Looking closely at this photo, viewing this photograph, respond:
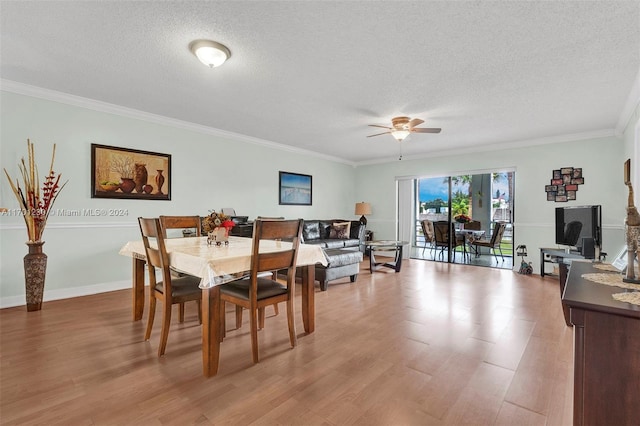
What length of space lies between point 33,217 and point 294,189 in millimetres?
4241

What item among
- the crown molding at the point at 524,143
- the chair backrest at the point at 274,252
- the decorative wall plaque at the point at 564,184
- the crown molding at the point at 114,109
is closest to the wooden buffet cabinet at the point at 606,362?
the chair backrest at the point at 274,252

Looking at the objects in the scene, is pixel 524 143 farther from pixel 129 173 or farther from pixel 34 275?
pixel 34 275

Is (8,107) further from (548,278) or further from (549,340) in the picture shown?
(548,278)

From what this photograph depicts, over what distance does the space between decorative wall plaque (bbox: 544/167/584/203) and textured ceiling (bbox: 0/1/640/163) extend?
0.94 m

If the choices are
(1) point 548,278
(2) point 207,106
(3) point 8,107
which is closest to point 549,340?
(1) point 548,278

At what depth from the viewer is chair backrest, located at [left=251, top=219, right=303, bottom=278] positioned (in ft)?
6.86

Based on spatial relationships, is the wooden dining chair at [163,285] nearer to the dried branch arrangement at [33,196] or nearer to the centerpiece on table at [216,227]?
the centerpiece on table at [216,227]

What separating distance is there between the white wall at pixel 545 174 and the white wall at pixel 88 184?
4213mm

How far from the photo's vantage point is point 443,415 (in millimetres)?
1587

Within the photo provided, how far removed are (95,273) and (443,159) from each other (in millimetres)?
6582

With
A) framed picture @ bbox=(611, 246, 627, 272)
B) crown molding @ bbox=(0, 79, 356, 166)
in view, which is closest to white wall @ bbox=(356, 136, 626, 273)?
crown molding @ bbox=(0, 79, 356, 166)

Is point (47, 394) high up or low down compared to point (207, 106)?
down

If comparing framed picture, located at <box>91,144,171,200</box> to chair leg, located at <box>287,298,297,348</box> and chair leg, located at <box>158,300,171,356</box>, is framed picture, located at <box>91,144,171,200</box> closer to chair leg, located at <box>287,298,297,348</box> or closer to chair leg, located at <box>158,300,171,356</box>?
chair leg, located at <box>158,300,171,356</box>

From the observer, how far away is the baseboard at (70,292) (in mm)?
3377
